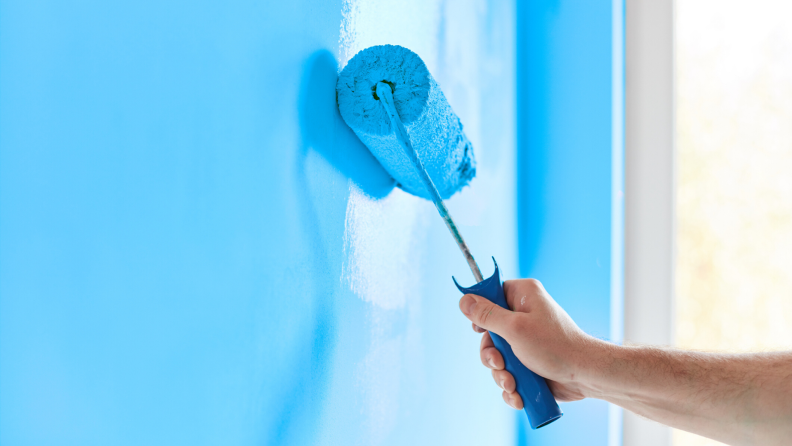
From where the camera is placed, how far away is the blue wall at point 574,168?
41.9 inches

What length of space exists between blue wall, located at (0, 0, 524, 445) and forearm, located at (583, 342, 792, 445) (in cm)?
27

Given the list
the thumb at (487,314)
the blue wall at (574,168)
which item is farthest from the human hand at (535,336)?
the blue wall at (574,168)

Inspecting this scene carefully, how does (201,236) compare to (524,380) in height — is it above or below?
above

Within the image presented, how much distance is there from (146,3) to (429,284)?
1.71 feet

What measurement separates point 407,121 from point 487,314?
24 centimetres

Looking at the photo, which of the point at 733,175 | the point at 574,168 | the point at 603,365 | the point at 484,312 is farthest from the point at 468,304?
the point at 733,175

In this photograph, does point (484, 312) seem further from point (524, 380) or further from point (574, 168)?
point (574, 168)

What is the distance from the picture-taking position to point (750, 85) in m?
1.02

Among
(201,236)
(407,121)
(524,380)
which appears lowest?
(524,380)

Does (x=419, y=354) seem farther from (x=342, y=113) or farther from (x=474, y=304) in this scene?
(x=342, y=113)

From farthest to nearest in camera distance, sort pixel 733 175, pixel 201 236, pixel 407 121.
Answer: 1. pixel 733 175
2. pixel 407 121
3. pixel 201 236

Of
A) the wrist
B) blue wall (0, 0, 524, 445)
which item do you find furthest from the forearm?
blue wall (0, 0, 524, 445)

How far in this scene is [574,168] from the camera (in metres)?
1.10

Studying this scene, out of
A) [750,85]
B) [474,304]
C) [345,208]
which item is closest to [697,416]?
[474,304]
